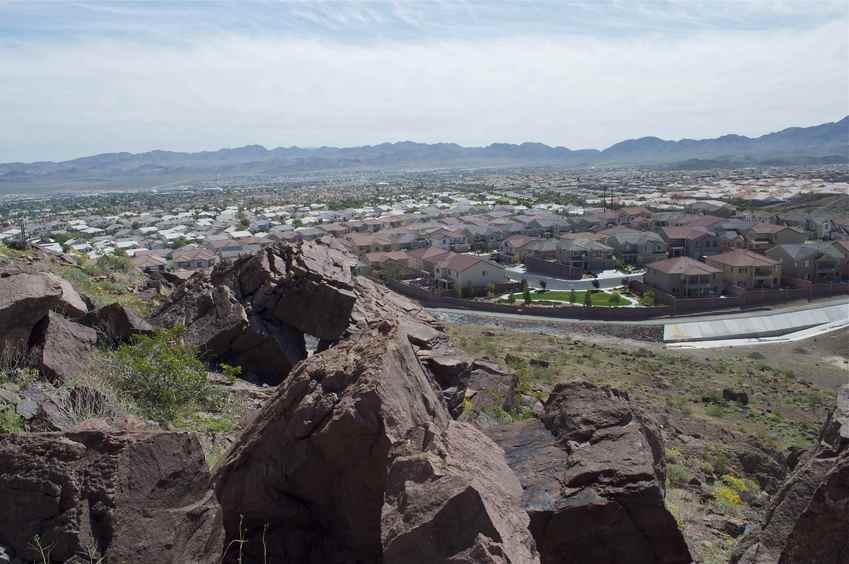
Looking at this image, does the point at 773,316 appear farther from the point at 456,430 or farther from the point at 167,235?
the point at 167,235

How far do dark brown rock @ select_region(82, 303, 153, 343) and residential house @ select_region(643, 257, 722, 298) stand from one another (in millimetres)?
36495

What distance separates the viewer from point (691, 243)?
55.2 meters

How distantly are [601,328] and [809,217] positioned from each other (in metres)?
40.1

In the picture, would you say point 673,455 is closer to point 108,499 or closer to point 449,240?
point 108,499

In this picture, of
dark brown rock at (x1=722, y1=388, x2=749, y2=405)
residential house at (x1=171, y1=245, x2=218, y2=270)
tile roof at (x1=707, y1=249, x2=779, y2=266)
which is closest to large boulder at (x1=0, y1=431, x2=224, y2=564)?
dark brown rock at (x1=722, y1=388, x2=749, y2=405)

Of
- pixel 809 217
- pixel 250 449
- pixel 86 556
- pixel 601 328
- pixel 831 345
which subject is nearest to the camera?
pixel 86 556

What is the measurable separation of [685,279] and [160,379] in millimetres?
38124

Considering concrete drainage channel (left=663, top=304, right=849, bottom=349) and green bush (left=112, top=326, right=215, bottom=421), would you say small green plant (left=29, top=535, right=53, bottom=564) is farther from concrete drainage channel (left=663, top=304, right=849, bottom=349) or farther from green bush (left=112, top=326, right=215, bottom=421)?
concrete drainage channel (left=663, top=304, right=849, bottom=349)

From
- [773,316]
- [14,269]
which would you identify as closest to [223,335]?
[14,269]

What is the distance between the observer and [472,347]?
Result: 24984mm

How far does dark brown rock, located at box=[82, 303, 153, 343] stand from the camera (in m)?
9.14

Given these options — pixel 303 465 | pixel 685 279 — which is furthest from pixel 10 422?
pixel 685 279

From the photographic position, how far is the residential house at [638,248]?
5231 cm

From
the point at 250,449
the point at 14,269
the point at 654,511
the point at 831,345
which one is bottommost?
the point at 831,345
